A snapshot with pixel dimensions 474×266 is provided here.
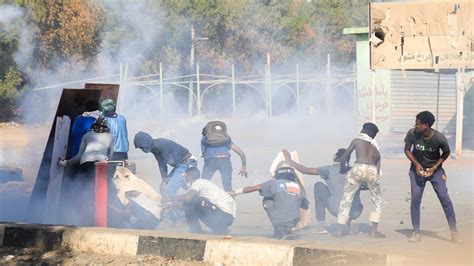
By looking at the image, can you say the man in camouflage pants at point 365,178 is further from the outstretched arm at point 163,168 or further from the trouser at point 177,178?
the outstretched arm at point 163,168

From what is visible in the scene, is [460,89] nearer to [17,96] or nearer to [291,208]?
[291,208]

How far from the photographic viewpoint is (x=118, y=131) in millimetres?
10047

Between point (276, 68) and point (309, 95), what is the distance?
132 inches

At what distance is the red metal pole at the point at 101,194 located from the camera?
848 cm

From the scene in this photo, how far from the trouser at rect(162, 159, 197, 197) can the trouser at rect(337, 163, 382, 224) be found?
6.44 feet

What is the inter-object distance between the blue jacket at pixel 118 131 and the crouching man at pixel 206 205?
1.15m

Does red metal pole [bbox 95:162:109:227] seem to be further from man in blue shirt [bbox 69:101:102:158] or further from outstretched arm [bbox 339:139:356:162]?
outstretched arm [bbox 339:139:356:162]

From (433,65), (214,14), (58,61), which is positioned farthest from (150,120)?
(433,65)

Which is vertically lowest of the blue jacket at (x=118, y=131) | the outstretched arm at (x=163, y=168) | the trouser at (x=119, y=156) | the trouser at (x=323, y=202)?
the trouser at (x=323, y=202)

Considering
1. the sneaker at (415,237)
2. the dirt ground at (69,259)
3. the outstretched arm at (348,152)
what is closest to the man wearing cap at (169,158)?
the outstretched arm at (348,152)

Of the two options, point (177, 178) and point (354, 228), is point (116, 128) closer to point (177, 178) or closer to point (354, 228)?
point (177, 178)

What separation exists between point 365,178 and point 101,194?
288 cm

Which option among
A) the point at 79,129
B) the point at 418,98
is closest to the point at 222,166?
the point at 79,129

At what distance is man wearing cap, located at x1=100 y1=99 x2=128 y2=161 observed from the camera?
10008 millimetres
